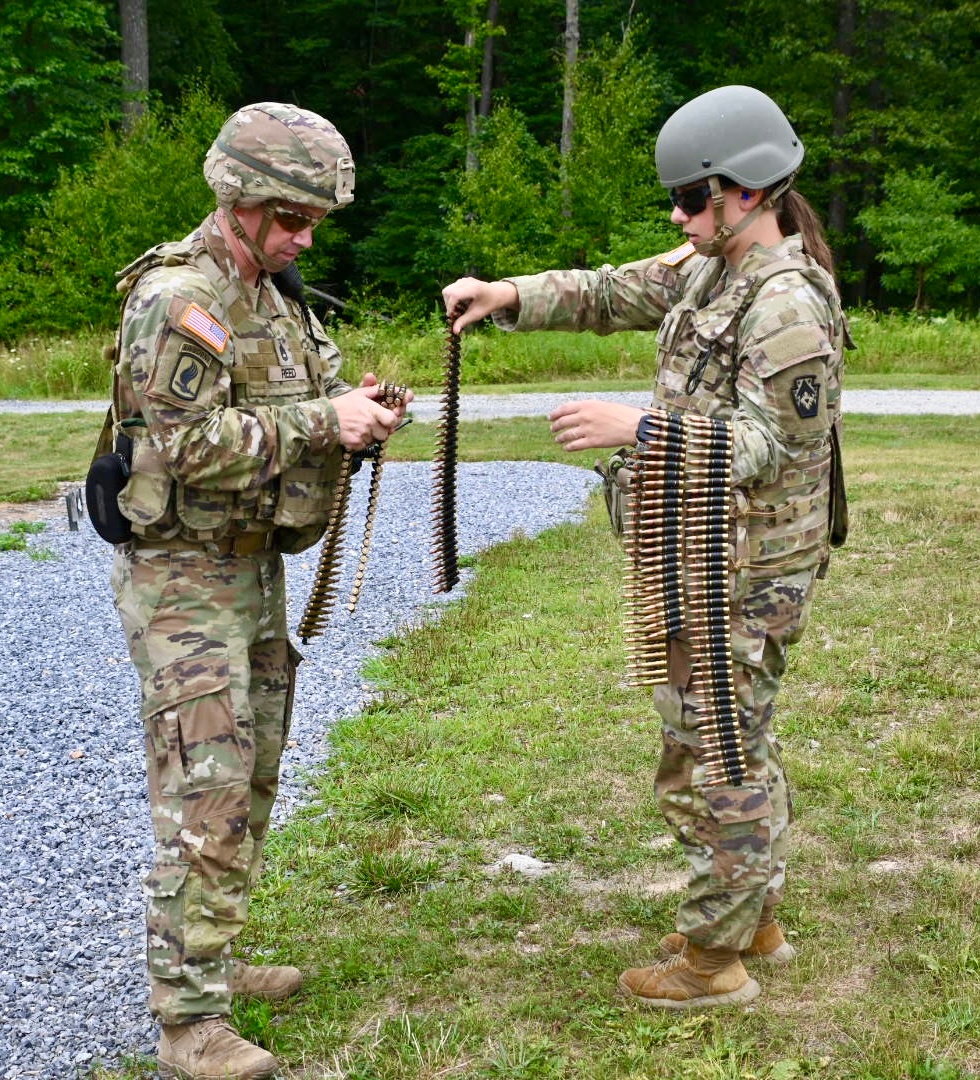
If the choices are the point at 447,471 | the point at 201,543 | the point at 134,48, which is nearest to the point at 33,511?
the point at 447,471

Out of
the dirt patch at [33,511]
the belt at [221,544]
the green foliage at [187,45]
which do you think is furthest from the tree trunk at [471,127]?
the belt at [221,544]

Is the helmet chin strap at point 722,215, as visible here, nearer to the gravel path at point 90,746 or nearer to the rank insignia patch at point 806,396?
the rank insignia patch at point 806,396

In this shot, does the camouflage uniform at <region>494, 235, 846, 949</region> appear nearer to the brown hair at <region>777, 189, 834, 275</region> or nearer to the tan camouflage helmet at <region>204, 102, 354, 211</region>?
the brown hair at <region>777, 189, 834, 275</region>

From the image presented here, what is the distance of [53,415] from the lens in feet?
62.5

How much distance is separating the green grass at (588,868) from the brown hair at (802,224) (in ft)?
7.83

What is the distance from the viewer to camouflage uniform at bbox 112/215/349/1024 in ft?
12.1

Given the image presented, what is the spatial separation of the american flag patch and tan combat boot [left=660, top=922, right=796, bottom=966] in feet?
8.28

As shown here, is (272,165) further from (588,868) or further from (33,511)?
(33,511)

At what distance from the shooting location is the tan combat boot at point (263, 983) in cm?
432

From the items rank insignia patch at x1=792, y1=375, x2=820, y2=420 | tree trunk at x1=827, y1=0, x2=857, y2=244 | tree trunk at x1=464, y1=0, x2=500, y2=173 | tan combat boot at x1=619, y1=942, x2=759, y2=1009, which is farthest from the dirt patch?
tree trunk at x1=827, y1=0, x2=857, y2=244

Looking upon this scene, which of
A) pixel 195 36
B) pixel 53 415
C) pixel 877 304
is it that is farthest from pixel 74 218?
pixel 877 304

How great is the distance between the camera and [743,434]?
12.2 ft

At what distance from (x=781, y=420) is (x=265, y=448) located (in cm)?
149

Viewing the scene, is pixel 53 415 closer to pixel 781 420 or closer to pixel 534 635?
pixel 534 635
